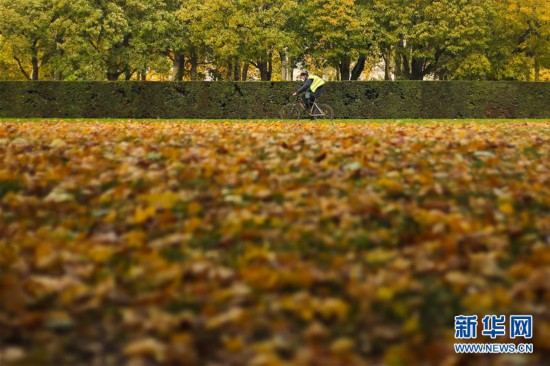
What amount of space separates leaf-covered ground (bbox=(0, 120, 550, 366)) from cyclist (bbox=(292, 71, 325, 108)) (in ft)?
39.8

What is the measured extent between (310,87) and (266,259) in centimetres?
1532

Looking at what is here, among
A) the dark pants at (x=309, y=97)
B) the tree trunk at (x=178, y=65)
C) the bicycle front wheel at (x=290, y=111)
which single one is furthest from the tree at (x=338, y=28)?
the dark pants at (x=309, y=97)

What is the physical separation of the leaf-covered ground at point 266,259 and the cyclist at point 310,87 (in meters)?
12.1

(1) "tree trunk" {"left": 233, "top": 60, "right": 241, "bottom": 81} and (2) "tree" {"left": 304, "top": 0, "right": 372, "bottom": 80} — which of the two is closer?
(2) "tree" {"left": 304, "top": 0, "right": 372, "bottom": 80}

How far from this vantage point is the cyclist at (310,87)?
737 inches

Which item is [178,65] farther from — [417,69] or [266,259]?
[266,259]

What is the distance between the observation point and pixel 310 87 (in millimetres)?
18781

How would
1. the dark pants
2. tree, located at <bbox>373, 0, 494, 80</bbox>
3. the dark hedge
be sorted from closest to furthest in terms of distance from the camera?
the dark pants
the dark hedge
tree, located at <bbox>373, 0, 494, 80</bbox>

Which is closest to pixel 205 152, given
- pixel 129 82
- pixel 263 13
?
pixel 129 82

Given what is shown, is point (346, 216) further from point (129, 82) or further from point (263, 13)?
point (263, 13)

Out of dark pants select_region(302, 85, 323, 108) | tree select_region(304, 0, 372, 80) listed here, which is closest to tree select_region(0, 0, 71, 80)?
tree select_region(304, 0, 372, 80)

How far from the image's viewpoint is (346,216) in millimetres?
4703

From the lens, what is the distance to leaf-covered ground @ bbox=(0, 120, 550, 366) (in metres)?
3.00

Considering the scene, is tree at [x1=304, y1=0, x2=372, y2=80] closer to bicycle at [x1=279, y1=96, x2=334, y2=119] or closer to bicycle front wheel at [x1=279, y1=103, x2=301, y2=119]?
bicycle front wheel at [x1=279, y1=103, x2=301, y2=119]
